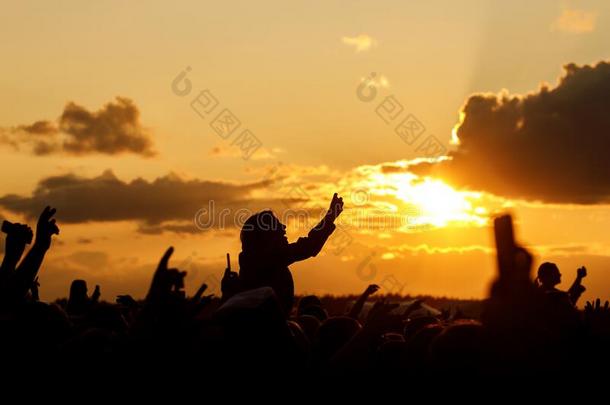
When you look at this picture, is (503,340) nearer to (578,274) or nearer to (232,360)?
(232,360)

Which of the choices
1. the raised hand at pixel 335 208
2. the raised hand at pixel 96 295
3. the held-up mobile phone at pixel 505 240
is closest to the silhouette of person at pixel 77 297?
the raised hand at pixel 96 295

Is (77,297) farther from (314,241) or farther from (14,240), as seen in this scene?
(14,240)

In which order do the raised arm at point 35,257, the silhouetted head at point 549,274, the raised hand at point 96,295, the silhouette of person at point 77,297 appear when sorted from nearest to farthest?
1. the raised arm at point 35,257
2. the raised hand at point 96,295
3. the silhouette of person at point 77,297
4. the silhouetted head at point 549,274

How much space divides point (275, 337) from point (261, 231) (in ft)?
15.9

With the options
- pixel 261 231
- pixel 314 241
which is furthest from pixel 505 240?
pixel 314 241

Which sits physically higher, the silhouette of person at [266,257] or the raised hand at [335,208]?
the raised hand at [335,208]

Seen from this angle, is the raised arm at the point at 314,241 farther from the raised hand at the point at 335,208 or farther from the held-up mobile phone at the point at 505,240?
the held-up mobile phone at the point at 505,240

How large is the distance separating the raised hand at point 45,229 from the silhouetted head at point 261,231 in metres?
3.35

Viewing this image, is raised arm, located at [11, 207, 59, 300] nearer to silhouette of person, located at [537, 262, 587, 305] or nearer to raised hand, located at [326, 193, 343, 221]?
raised hand, located at [326, 193, 343, 221]

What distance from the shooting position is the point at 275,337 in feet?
20.8

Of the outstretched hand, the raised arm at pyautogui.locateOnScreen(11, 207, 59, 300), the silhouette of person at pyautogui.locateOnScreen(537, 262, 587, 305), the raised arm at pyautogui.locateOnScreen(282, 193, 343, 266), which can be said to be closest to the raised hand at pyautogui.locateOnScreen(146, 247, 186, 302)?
the raised arm at pyautogui.locateOnScreen(11, 207, 59, 300)

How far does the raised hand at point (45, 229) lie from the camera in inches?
313

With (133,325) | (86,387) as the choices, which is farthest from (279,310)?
(86,387)

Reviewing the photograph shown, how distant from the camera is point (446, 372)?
610cm
